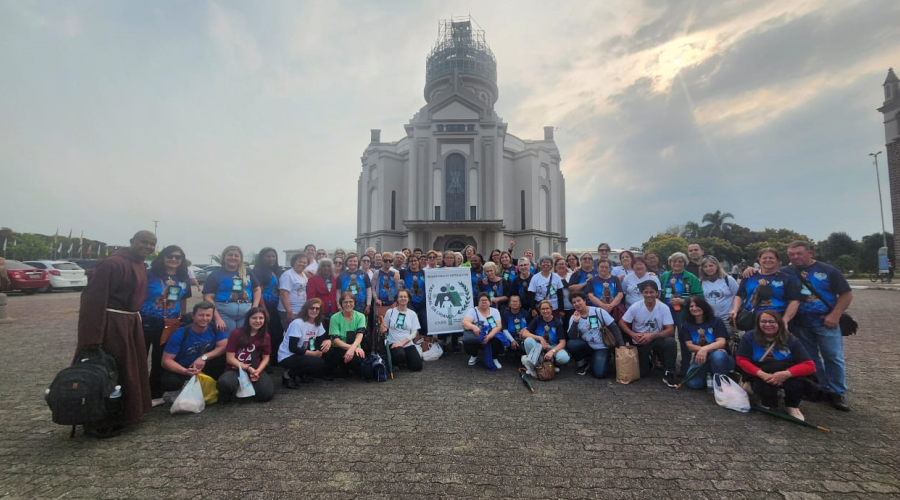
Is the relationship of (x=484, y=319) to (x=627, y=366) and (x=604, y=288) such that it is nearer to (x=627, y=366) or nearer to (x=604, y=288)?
(x=604, y=288)

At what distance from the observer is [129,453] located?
3.22 meters

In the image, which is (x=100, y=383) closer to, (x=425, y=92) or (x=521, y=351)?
(x=521, y=351)

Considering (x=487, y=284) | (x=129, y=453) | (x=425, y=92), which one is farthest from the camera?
(x=425, y=92)

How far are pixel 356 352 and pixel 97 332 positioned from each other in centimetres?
283

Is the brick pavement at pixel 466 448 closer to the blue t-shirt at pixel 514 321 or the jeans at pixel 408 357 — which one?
the jeans at pixel 408 357

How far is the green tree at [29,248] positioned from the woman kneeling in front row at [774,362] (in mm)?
81227

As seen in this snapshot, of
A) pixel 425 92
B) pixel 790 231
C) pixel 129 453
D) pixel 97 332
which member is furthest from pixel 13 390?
pixel 790 231

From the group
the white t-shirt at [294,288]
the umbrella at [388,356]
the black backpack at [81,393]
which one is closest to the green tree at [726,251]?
the umbrella at [388,356]

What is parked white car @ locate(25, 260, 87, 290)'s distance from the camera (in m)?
17.5

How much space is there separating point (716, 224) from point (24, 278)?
76.0 metres

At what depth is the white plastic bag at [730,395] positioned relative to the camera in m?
4.11

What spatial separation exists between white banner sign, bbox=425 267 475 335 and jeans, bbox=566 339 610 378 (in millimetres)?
1925

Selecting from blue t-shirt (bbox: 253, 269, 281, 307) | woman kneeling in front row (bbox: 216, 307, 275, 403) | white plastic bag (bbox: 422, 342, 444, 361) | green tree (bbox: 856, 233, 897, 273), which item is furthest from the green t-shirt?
green tree (bbox: 856, 233, 897, 273)

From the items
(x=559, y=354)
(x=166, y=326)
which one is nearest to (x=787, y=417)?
(x=559, y=354)
